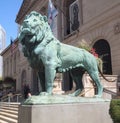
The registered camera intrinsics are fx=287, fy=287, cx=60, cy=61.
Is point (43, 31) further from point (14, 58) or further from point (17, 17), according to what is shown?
point (14, 58)

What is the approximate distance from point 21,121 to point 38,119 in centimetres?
73

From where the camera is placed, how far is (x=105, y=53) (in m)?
24.2

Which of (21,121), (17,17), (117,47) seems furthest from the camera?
(17,17)

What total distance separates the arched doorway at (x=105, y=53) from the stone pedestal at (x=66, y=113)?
15.9 m

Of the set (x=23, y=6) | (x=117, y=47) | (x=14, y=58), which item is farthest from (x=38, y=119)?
(x=14, y=58)

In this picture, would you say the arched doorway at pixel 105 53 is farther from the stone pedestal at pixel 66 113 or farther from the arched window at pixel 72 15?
the stone pedestal at pixel 66 113

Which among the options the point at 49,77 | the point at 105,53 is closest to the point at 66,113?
the point at 49,77

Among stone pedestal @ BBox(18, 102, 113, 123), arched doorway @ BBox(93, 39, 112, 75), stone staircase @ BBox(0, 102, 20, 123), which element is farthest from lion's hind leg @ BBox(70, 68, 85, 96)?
arched doorway @ BBox(93, 39, 112, 75)

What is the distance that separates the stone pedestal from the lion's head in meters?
1.67

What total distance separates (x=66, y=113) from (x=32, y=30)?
7.19ft

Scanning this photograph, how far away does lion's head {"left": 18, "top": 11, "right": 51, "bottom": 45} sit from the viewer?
709cm

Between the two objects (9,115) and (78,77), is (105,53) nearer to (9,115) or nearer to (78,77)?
(9,115)

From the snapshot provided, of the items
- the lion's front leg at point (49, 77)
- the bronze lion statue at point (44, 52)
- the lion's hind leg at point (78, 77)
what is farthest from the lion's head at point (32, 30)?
the lion's hind leg at point (78, 77)

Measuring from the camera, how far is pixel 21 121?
695cm
